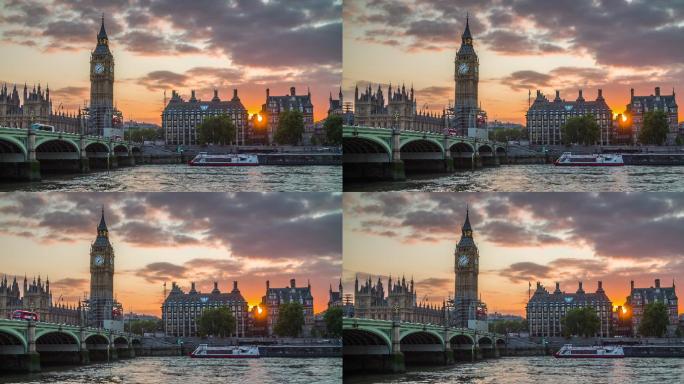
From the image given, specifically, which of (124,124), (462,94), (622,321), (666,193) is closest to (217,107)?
(124,124)

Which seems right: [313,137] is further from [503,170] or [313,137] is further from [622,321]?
[622,321]

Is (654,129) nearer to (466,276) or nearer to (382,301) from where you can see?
(466,276)

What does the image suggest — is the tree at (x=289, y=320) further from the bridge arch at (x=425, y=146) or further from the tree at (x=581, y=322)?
the tree at (x=581, y=322)

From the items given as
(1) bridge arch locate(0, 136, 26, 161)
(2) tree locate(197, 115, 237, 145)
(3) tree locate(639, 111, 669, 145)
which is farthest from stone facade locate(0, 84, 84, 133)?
(3) tree locate(639, 111, 669, 145)

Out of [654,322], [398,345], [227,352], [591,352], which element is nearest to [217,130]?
[227,352]

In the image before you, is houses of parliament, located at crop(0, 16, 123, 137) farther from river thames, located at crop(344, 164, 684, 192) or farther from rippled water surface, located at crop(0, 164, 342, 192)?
river thames, located at crop(344, 164, 684, 192)

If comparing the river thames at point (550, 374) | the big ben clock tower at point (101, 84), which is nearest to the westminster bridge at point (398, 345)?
the river thames at point (550, 374)
